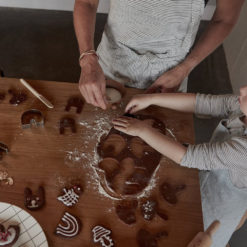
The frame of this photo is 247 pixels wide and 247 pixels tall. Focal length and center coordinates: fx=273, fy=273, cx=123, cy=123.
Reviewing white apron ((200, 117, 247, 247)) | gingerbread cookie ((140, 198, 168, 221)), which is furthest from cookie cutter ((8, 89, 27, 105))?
white apron ((200, 117, 247, 247))

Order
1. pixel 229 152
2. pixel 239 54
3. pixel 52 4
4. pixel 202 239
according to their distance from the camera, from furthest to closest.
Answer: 1. pixel 52 4
2. pixel 239 54
3. pixel 229 152
4. pixel 202 239

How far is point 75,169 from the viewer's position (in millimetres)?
844

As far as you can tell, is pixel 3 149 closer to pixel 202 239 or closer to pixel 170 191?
pixel 170 191

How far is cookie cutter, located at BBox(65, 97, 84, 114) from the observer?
995mm

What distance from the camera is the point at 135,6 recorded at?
3.32ft

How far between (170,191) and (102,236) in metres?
0.24

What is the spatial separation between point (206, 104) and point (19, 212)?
0.70 metres

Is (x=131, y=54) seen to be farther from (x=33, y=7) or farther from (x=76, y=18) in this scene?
(x=33, y=7)

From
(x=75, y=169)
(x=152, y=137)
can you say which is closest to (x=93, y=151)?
(x=75, y=169)

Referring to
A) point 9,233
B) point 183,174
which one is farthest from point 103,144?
point 9,233

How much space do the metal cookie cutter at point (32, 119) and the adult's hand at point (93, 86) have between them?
0.57 feet

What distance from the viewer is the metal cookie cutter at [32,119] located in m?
0.93

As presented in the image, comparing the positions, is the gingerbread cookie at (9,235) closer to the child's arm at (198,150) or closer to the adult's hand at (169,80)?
the child's arm at (198,150)

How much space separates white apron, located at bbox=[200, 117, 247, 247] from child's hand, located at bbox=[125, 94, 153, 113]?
0.27m
